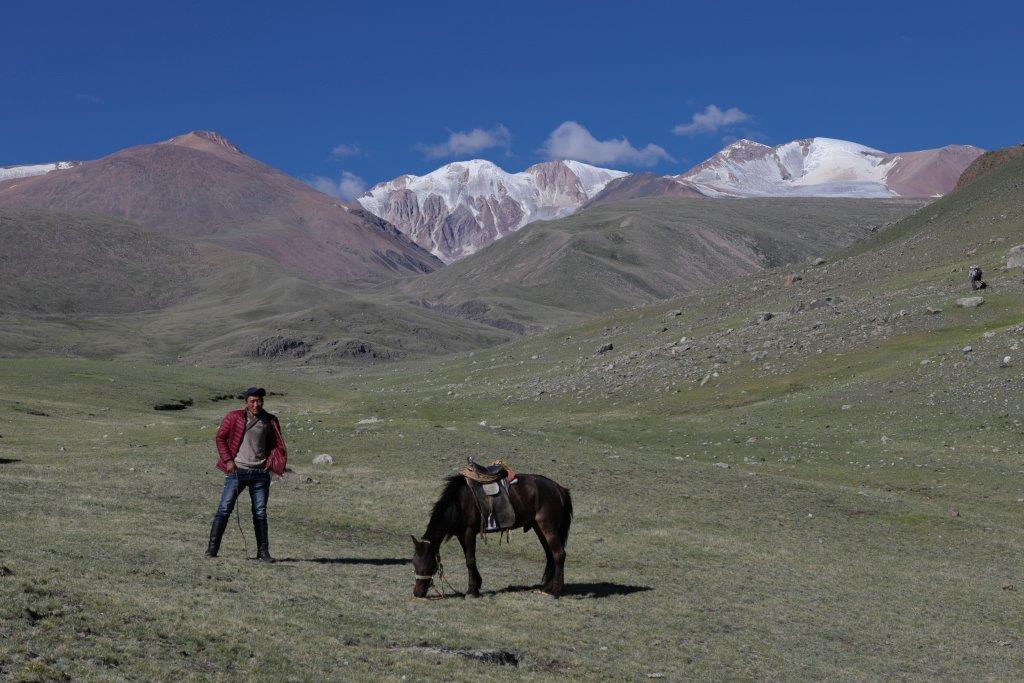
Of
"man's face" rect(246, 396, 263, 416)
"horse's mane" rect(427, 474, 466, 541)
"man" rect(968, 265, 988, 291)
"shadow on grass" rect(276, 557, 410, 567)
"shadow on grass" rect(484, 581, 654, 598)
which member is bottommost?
"shadow on grass" rect(484, 581, 654, 598)

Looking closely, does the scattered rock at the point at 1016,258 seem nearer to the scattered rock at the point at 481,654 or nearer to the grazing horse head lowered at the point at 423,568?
the grazing horse head lowered at the point at 423,568

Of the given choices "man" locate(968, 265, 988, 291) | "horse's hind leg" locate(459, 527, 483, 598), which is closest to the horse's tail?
"horse's hind leg" locate(459, 527, 483, 598)

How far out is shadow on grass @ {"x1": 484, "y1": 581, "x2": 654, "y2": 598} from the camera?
791 inches

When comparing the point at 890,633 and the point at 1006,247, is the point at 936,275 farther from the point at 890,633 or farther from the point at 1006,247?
the point at 890,633

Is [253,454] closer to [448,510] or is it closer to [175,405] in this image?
[448,510]

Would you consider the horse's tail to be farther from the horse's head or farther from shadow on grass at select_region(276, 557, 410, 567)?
shadow on grass at select_region(276, 557, 410, 567)

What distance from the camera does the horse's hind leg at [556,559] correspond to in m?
19.5

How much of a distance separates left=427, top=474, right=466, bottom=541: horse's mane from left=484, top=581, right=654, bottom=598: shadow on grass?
1922mm

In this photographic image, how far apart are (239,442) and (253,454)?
418 millimetres

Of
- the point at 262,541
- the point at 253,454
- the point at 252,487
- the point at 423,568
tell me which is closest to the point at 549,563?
the point at 423,568

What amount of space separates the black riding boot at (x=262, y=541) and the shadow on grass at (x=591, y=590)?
485 centimetres

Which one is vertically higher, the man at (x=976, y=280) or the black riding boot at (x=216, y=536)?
the man at (x=976, y=280)

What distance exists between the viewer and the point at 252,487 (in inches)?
792

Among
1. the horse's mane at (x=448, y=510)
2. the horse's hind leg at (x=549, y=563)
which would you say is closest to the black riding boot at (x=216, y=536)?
the horse's mane at (x=448, y=510)
